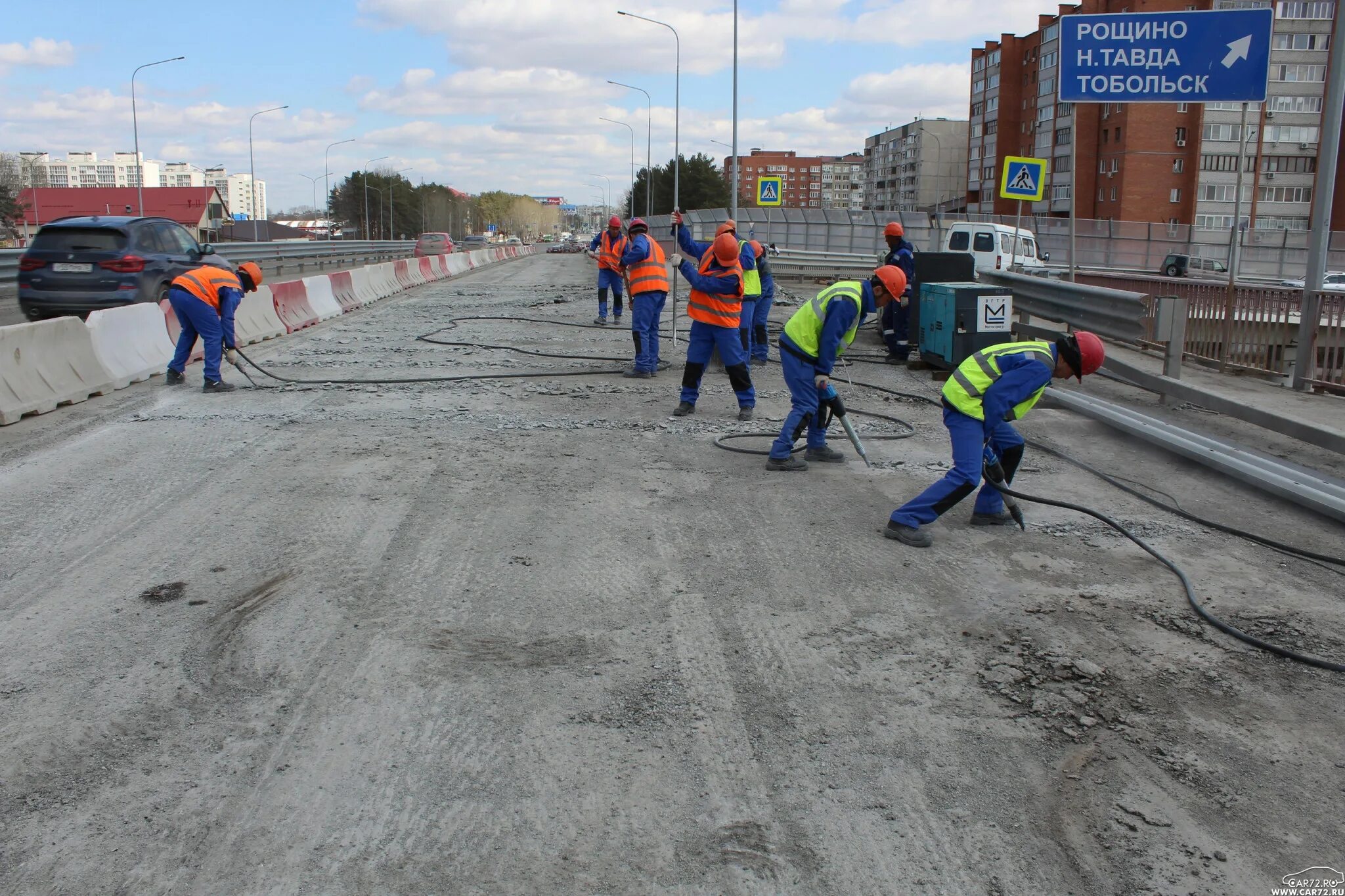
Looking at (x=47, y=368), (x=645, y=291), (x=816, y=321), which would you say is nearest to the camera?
(x=816, y=321)

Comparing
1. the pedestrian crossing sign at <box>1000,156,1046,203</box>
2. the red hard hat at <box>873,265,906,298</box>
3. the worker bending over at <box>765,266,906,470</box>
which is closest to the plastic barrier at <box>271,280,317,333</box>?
the worker bending over at <box>765,266,906,470</box>

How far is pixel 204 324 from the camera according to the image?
1034cm

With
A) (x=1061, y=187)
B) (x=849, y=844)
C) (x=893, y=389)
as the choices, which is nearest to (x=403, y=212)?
(x=1061, y=187)

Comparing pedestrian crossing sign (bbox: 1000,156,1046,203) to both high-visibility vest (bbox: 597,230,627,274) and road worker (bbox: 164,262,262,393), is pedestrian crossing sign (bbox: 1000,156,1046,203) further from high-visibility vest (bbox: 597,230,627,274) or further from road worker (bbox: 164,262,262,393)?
road worker (bbox: 164,262,262,393)

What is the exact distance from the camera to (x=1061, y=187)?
8031cm

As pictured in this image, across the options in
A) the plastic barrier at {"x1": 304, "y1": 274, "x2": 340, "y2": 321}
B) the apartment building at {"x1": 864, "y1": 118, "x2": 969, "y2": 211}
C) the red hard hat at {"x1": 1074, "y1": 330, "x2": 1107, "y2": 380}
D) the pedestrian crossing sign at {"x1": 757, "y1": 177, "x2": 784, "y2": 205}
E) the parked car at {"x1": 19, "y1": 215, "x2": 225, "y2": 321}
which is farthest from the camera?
the apartment building at {"x1": 864, "y1": 118, "x2": 969, "y2": 211}

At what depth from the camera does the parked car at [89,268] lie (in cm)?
1450

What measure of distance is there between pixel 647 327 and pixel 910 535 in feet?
20.9

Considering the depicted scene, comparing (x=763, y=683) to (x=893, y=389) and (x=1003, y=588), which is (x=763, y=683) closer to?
(x=1003, y=588)

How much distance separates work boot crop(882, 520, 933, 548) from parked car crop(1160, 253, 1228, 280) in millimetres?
31163

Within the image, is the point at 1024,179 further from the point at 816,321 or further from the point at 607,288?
the point at 816,321

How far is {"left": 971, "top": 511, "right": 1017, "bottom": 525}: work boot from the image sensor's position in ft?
20.1

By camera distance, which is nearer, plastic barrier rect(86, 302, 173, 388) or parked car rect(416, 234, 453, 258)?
plastic barrier rect(86, 302, 173, 388)

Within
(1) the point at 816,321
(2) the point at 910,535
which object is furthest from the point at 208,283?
(2) the point at 910,535
